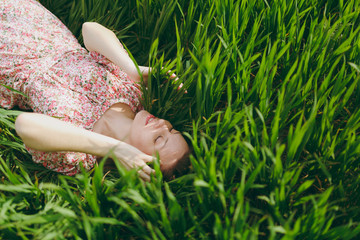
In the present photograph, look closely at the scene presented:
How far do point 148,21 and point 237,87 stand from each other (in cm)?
73

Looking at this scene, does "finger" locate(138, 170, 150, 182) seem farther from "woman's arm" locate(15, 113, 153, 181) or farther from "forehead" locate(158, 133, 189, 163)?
"forehead" locate(158, 133, 189, 163)

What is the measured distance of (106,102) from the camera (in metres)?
1.33

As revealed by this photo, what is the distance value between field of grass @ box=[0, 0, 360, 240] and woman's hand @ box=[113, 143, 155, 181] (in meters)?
0.05

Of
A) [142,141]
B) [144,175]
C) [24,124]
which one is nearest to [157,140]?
[142,141]

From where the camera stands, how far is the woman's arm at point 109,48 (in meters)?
1.33

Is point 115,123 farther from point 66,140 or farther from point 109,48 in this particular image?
point 109,48

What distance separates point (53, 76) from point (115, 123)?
0.37 meters

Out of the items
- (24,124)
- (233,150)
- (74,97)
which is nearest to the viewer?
(233,150)

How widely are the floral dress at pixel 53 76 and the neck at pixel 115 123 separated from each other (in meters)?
0.04

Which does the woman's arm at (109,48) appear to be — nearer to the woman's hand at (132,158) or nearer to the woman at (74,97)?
the woman at (74,97)

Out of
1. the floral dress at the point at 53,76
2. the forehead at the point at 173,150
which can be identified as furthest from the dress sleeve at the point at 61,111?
the forehead at the point at 173,150

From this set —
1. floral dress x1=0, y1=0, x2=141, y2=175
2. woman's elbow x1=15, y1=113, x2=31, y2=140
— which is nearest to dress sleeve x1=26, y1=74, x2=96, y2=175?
floral dress x1=0, y1=0, x2=141, y2=175

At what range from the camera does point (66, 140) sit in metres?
1.05

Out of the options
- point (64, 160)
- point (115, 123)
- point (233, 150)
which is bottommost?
point (64, 160)
